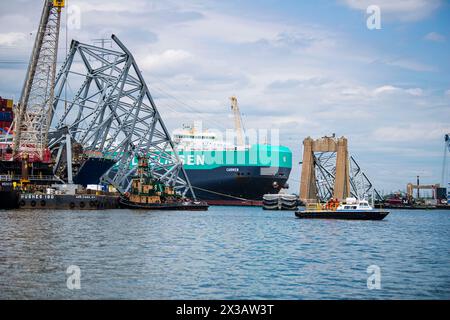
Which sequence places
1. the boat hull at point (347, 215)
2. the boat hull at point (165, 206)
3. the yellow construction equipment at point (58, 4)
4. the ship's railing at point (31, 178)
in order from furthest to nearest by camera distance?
1. the boat hull at point (165, 206)
2. the yellow construction equipment at point (58, 4)
3. the ship's railing at point (31, 178)
4. the boat hull at point (347, 215)

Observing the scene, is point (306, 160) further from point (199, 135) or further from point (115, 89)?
point (115, 89)

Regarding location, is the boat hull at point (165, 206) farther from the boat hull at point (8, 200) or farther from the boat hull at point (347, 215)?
the boat hull at point (347, 215)

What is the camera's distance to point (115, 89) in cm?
11719

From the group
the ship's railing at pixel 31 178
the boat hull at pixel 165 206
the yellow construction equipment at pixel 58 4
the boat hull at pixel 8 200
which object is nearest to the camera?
the boat hull at pixel 8 200

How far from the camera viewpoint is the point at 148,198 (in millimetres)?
116812

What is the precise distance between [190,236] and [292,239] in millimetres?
8069

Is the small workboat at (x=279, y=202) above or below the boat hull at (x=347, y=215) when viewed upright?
above

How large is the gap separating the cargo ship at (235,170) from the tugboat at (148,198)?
33.0m

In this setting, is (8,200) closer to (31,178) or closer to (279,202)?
(31,178)

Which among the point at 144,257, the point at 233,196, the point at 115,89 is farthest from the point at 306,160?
the point at 144,257

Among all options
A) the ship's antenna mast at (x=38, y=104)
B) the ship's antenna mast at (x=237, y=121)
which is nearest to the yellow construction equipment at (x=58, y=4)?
the ship's antenna mast at (x=38, y=104)

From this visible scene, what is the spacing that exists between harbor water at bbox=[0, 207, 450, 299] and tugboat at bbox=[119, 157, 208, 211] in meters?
52.3

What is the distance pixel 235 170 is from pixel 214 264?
383 feet

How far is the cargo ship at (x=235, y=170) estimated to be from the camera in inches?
6147
